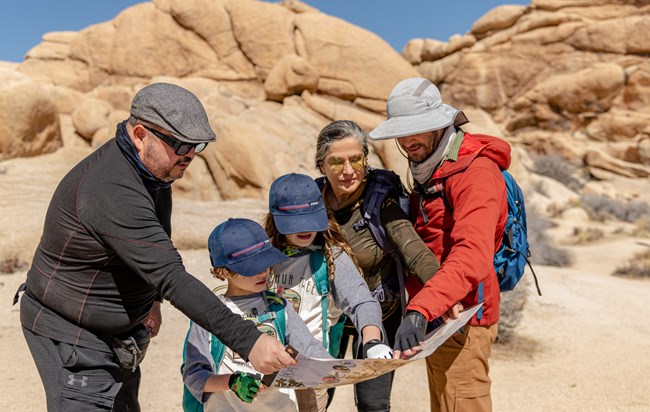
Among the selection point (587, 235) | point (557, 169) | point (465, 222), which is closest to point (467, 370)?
point (465, 222)

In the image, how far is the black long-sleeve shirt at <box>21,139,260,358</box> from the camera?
1874 mm

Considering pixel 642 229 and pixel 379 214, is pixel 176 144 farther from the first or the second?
Result: pixel 642 229

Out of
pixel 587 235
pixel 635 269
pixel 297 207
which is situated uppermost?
pixel 297 207

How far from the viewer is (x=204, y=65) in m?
21.7

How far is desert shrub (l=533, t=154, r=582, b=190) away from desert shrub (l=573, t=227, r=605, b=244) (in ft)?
27.2

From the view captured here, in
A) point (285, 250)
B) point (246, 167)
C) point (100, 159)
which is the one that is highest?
point (100, 159)

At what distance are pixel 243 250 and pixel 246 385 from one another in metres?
0.49

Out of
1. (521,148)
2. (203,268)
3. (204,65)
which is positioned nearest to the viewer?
(203,268)

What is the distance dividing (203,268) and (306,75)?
36.3 feet

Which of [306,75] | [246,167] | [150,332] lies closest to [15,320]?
[150,332]

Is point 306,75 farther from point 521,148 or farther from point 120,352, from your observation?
point 120,352

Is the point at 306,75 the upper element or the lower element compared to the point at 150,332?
upper

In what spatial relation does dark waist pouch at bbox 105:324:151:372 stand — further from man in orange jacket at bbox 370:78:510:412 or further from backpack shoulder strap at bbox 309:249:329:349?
man in orange jacket at bbox 370:78:510:412

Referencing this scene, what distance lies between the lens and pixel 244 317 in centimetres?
218
